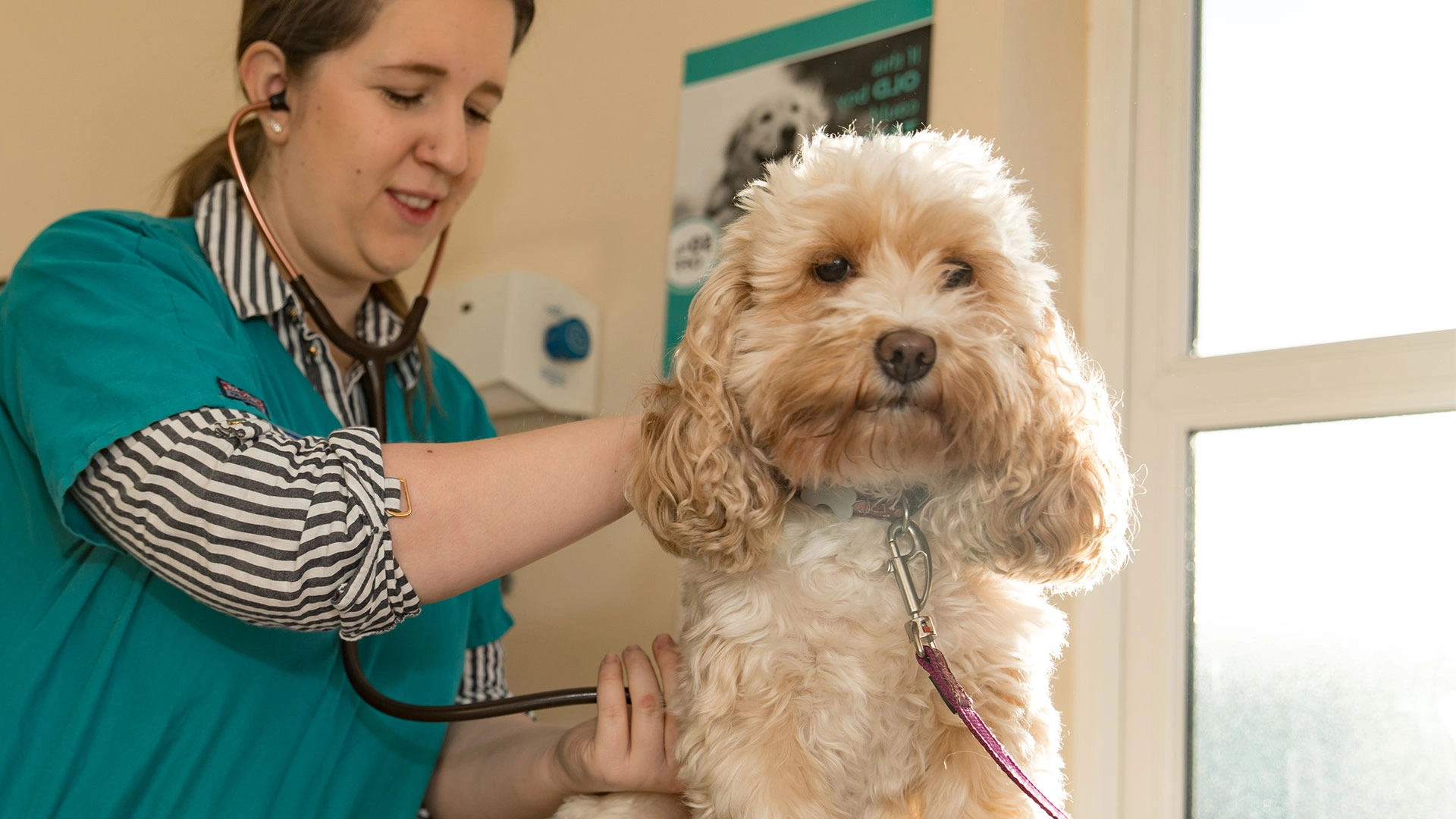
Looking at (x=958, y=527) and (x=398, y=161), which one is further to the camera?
(x=398, y=161)

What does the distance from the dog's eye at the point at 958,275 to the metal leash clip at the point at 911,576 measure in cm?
23

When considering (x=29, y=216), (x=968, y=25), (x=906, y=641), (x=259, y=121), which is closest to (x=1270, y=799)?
(x=906, y=641)

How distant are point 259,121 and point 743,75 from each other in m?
0.83

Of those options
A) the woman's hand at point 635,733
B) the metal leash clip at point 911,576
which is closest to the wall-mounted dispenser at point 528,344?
the woman's hand at point 635,733

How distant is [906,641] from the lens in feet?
3.35

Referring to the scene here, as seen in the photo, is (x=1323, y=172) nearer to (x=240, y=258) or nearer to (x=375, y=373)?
(x=375, y=373)

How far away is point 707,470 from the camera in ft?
3.26

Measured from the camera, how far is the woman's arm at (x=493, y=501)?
101 centimetres

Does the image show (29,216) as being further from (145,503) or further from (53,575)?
(145,503)

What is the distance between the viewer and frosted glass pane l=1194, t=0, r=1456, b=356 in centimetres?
152

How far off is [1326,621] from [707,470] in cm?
103

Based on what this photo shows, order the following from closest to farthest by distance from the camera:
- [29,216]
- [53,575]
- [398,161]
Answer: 1. [53,575]
2. [398,161]
3. [29,216]

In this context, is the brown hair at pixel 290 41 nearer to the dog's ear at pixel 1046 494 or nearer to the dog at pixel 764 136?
the dog at pixel 764 136

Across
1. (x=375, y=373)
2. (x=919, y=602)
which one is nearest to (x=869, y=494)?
(x=919, y=602)
